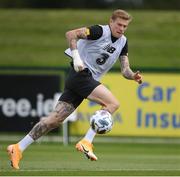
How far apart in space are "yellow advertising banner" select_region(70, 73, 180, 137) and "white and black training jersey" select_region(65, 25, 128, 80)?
8.47 meters

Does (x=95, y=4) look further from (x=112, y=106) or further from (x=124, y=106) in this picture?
(x=112, y=106)

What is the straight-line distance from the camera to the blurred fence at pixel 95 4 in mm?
46969

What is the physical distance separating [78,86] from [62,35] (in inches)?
1036

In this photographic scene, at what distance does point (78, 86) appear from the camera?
49.1 ft

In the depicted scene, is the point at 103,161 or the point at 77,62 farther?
the point at 103,161

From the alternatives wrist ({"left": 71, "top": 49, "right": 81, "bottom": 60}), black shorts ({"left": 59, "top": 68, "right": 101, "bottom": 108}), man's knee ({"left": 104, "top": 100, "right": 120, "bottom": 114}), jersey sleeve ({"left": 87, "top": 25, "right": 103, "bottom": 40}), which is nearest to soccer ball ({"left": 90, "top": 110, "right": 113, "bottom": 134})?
man's knee ({"left": 104, "top": 100, "right": 120, "bottom": 114})

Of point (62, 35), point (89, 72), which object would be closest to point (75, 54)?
point (89, 72)

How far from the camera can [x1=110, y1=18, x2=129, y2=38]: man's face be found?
48.9 ft

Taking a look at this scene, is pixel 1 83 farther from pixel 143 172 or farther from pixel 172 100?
pixel 143 172

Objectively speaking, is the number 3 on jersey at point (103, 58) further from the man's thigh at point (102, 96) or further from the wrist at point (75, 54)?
the wrist at point (75, 54)

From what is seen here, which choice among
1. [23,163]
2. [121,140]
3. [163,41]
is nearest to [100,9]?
[163,41]

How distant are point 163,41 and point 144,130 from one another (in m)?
17.0

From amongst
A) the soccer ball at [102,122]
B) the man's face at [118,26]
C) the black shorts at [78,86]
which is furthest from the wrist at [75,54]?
the soccer ball at [102,122]

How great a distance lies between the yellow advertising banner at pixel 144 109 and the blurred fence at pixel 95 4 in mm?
23036
